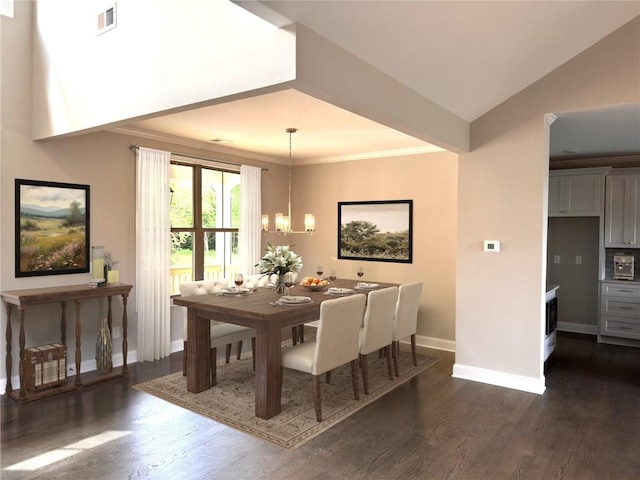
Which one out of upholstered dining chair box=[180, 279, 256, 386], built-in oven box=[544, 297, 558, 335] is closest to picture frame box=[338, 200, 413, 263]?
built-in oven box=[544, 297, 558, 335]

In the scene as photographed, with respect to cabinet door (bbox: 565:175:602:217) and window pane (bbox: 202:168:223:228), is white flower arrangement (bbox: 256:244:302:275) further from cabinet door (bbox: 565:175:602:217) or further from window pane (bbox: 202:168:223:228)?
cabinet door (bbox: 565:175:602:217)

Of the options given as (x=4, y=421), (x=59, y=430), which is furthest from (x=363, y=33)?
(x=4, y=421)

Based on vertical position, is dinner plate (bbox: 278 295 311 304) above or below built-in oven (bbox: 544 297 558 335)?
above

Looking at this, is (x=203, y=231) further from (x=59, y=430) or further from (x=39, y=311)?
(x=59, y=430)

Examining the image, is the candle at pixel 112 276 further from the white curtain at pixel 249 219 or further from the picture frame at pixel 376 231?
Result: the picture frame at pixel 376 231

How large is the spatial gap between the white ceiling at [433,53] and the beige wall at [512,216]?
0.18m

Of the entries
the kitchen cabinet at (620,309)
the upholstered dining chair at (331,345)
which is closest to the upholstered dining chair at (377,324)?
the upholstered dining chair at (331,345)

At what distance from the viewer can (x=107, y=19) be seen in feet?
11.8

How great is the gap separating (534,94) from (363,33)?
220cm

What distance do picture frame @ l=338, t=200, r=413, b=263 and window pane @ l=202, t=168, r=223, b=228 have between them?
1.78 m

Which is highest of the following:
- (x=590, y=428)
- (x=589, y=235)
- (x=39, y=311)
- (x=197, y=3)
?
(x=197, y=3)

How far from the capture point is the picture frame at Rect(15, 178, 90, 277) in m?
4.10

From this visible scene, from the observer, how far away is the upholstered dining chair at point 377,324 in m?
4.09

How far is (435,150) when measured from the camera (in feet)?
18.9
